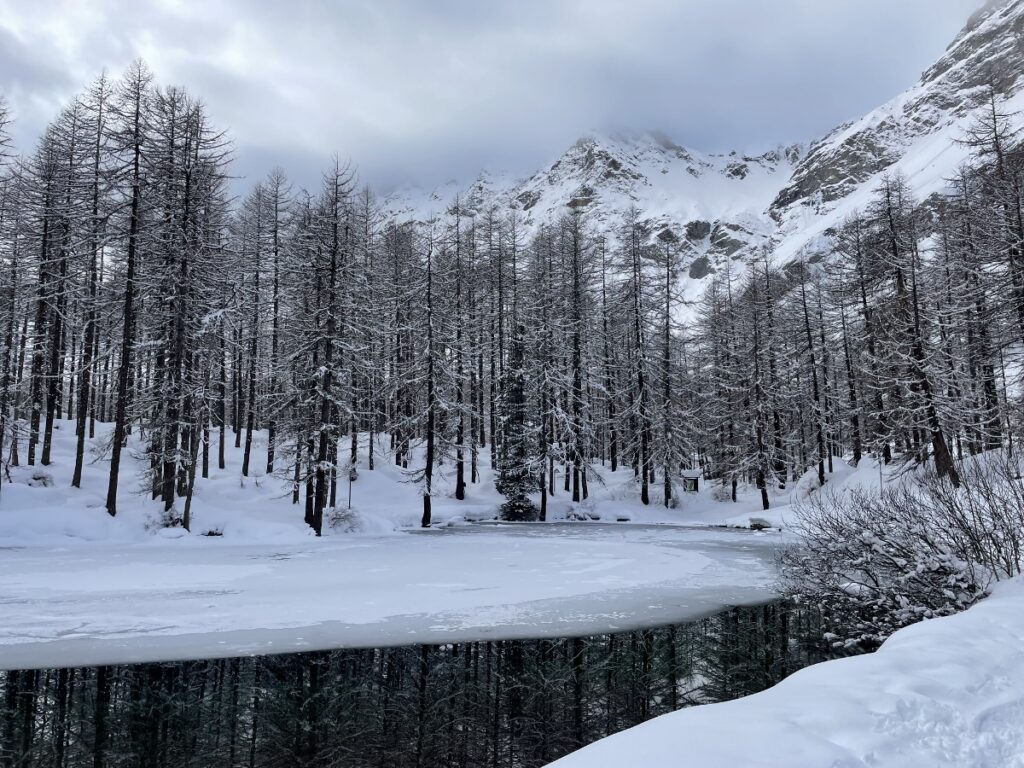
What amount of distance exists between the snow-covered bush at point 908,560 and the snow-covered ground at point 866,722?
4204 millimetres

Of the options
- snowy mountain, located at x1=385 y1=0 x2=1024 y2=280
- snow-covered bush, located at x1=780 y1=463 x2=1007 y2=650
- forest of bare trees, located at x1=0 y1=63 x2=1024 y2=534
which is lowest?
snow-covered bush, located at x1=780 y1=463 x2=1007 y2=650

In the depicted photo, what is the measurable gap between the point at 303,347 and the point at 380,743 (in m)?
19.5

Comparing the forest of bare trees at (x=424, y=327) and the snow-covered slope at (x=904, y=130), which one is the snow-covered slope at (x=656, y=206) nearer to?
the snow-covered slope at (x=904, y=130)

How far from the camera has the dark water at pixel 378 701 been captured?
575 centimetres

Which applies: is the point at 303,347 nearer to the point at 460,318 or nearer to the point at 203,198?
the point at 203,198

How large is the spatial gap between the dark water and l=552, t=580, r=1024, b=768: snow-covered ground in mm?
2622

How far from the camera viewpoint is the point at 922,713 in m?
3.96

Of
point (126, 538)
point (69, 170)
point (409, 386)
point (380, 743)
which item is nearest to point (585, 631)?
point (380, 743)

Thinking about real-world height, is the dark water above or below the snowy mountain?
below

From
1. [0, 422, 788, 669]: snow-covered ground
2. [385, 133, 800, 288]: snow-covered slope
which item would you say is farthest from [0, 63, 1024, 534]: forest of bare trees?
[385, 133, 800, 288]: snow-covered slope

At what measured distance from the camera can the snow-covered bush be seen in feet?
29.2

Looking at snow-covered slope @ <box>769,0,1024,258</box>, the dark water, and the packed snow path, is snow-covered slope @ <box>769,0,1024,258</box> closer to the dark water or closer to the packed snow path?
the packed snow path

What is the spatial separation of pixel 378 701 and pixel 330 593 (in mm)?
5572

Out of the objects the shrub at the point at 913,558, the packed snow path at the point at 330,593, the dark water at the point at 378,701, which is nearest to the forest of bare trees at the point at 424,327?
the packed snow path at the point at 330,593
